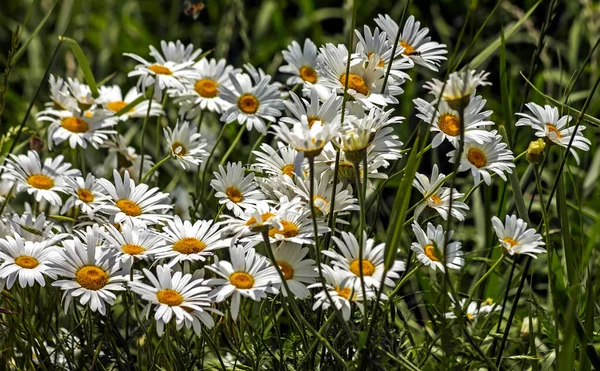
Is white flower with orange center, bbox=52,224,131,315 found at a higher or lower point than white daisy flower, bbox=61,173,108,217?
lower

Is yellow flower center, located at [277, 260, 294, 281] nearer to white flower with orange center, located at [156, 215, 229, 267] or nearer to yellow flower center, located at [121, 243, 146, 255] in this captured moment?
white flower with orange center, located at [156, 215, 229, 267]

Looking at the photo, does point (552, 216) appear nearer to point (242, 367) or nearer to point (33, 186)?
point (242, 367)

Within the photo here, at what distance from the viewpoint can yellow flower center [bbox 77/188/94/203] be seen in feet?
4.00

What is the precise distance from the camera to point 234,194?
1.17m

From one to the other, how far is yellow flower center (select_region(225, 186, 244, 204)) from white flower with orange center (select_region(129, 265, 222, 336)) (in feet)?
0.53

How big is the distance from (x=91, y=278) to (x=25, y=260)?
0.12 metres

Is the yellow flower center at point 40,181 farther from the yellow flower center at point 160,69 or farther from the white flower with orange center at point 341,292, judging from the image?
the white flower with orange center at point 341,292

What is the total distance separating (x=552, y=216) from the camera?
1967 millimetres

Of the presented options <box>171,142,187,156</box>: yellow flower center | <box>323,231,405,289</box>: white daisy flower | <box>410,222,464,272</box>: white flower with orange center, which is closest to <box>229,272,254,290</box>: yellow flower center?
<box>323,231,405,289</box>: white daisy flower

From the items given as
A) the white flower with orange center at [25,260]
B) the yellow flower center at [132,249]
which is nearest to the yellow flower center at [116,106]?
the white flower with orange center at [25,260]

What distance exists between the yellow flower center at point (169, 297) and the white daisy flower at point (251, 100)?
41cm

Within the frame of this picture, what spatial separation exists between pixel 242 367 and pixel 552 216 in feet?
3.39

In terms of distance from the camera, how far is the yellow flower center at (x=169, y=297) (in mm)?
989

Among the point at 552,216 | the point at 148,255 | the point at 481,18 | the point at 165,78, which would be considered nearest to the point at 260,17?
the point at 481,18
